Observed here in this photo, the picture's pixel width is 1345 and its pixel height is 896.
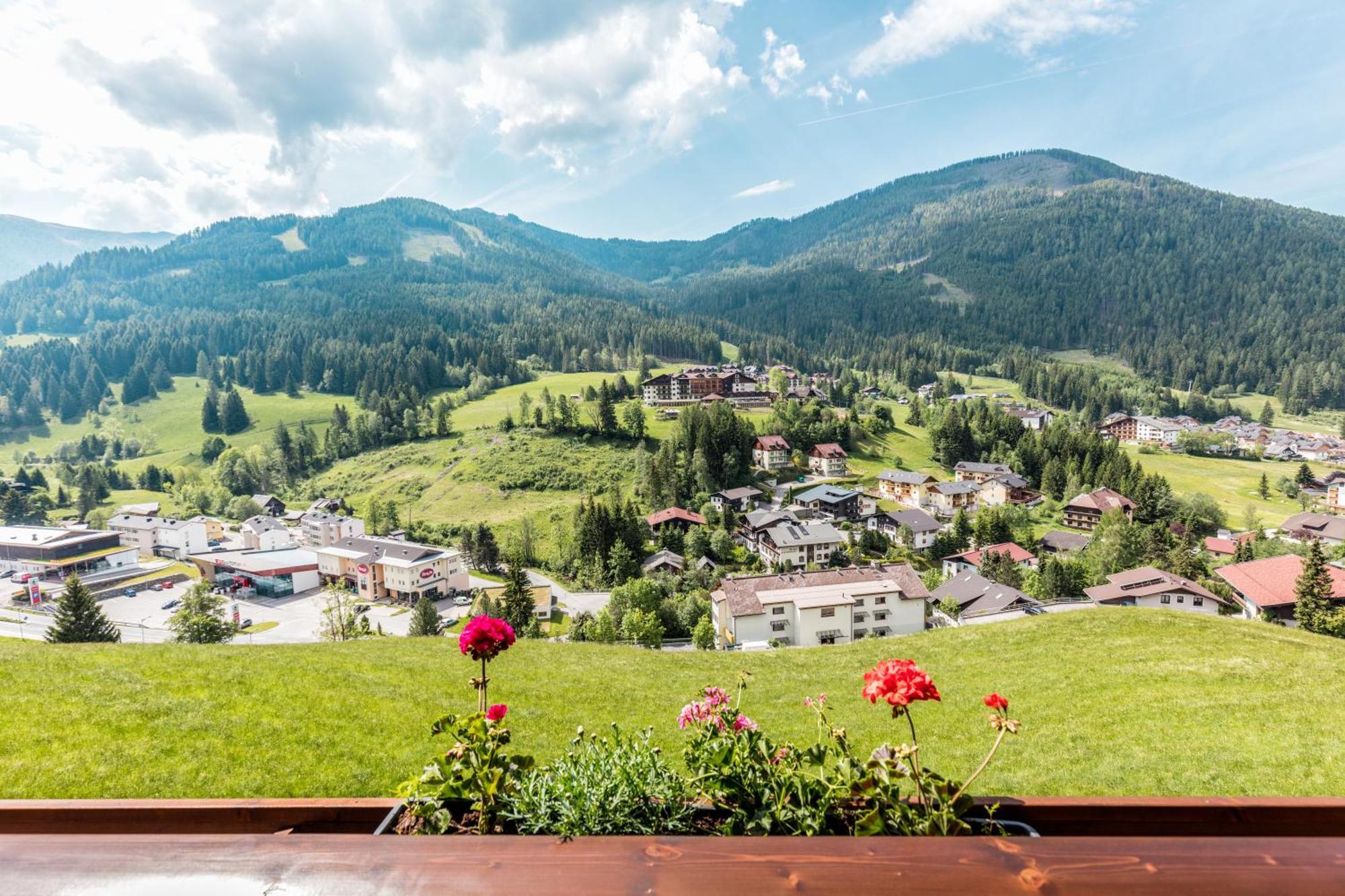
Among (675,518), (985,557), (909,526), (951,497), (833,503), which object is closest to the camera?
(985,557)

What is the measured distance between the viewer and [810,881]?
158 centimetres

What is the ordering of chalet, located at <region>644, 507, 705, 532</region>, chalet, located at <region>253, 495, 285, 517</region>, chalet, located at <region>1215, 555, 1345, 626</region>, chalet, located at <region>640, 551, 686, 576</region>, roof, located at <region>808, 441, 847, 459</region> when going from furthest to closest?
chalet, located at <region>253, 495, 285, 517</region>, roof, located at <region>808, 441, 847, 459</region>, chalet, located at <region>644, 507, 705, 532</region>, chalet, located at <region>640, 551, 686, 576</region>, chalet, located at <region>1215, 555, 1345, 626</region>

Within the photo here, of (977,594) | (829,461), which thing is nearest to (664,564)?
(977,594)

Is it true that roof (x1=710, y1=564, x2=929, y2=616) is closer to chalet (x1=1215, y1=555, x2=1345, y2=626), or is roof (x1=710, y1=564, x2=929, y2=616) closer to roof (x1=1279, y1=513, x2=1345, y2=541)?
chalet (x1=1215, y1=555, x2=1345, y2=626)

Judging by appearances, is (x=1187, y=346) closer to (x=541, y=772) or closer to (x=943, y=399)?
(x=943, y=399)

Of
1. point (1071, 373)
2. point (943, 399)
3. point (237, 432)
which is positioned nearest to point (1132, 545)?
point (943, 399)

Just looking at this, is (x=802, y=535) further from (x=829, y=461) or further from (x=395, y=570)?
(x=395, y=570)

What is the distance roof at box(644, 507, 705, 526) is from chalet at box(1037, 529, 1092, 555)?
103 ft

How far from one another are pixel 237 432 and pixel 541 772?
481 feet

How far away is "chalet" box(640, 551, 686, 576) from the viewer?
49.8 meters

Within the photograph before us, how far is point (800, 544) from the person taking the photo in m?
51.2

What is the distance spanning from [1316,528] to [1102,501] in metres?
17.2

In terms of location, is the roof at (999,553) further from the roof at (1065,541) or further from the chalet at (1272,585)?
the chalet at (1272,585)

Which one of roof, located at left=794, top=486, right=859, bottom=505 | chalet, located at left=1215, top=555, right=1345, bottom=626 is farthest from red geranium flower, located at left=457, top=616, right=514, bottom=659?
roof, located at left=794, top=486, right=859, bottom=505
